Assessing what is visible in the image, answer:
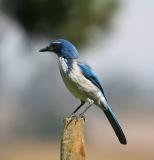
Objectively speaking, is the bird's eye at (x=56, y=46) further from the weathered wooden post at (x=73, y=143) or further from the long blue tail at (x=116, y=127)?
the weathered wooden post at (x=73, y=143)

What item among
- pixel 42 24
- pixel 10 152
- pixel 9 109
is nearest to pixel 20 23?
pixel 42 24

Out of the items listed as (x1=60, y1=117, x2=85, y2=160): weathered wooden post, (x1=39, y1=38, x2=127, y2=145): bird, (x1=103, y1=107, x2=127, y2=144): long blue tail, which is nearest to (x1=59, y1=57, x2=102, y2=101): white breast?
(x1=39, y1=38, x2=127, y2=145): bird

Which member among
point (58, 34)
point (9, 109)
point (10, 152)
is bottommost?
point (10, 152)

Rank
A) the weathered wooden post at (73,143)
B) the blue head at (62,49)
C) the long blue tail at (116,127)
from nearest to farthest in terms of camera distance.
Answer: the weathered wooden post at (73,143), the long blue tail at (116,127), the blue head at (62,49)

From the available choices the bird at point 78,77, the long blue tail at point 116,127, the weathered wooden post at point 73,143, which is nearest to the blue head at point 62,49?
the bird at point 78,77

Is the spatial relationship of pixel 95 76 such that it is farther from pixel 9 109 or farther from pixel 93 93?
pixel 9 109

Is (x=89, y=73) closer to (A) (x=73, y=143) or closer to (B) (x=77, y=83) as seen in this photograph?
(B) (x=77, y=83)

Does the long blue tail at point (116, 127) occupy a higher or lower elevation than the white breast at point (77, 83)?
lower
